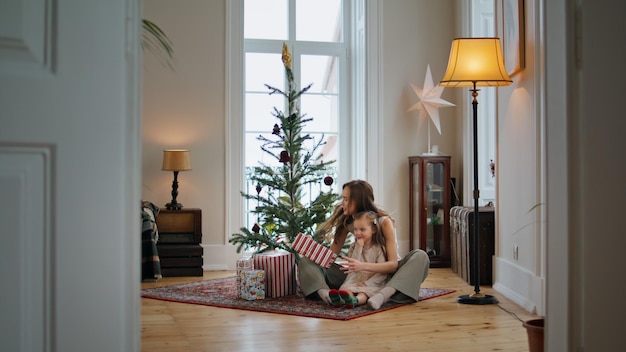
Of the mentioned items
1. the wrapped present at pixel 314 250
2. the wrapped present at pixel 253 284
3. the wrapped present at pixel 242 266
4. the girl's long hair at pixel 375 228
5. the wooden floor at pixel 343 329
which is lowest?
the wooden floor at pixel 343 329

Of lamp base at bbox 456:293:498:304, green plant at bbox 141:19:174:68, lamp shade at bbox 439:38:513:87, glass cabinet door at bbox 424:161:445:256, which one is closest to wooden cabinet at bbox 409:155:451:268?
glass cabinet door at bbox 424:161:445:256

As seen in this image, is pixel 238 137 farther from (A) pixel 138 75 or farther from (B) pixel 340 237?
(A) pixel 138 75

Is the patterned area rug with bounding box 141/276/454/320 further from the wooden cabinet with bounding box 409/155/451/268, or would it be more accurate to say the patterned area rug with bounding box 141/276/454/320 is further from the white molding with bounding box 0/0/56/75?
the white molding with bounding box 0/0/56/75

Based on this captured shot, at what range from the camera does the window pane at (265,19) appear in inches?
261

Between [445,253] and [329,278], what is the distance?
1.65 m

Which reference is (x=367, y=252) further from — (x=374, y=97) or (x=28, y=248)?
(x=28, y=248)

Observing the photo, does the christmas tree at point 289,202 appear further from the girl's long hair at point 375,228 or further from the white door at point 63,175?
the white door at point 63,175

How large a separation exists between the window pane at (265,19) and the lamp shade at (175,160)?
136 cm

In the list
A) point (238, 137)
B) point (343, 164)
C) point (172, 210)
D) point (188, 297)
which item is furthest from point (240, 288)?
point (343, 164)

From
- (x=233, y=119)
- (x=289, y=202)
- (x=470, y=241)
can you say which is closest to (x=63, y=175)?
(x=289, y=202)

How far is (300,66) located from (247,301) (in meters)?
2.71

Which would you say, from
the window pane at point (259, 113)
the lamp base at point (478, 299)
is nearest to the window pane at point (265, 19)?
the window pane at point (259, 113)

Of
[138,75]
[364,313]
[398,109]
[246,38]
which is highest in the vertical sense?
[246,38]

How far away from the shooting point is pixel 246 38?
6.58 meters
